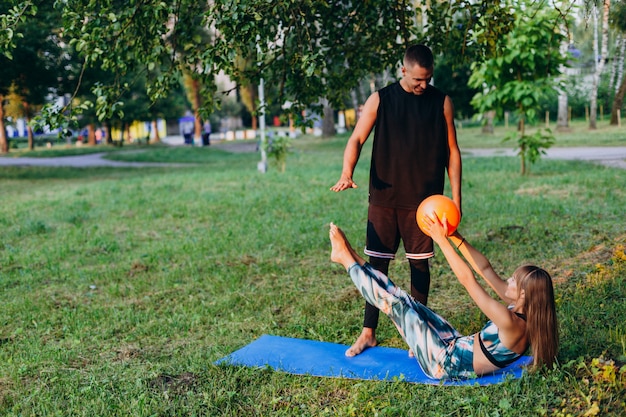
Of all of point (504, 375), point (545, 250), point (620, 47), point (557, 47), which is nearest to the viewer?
point (504, 375)

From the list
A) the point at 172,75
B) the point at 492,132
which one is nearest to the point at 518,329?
the point at 172,75

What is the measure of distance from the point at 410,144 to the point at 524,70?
10.1 metres

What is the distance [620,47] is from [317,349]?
956 centimetres

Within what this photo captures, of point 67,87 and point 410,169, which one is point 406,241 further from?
point 67,87

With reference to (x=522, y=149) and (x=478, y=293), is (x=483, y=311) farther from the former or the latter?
(x=522, y=149)

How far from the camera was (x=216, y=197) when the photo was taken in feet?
42.6

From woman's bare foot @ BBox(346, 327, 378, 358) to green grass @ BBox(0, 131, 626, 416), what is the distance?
306 millimetres

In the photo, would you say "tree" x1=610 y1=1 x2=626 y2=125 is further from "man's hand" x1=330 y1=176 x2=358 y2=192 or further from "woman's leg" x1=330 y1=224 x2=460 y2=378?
"woman's leg" x1=330 y1=224 x2=460 y2=378

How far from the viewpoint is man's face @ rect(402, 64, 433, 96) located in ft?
13.5

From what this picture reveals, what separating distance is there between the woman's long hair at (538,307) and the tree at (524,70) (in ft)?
30.4

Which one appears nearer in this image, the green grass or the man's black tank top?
the green grass

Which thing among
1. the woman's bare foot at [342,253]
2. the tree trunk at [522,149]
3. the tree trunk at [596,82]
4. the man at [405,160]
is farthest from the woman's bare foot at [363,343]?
the tree trunk at [522,149]

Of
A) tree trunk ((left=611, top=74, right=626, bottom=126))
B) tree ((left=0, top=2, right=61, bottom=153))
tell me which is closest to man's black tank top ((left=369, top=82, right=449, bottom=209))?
tree trunk ((left=611, top=74, right=626, bottom=126))

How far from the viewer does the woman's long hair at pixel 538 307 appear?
3582 mm
